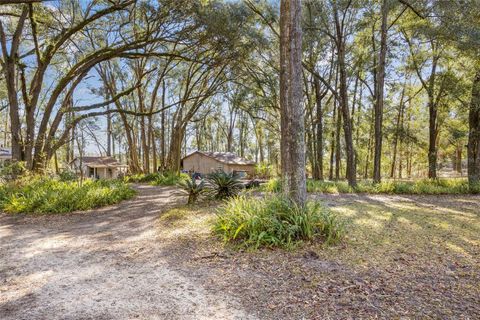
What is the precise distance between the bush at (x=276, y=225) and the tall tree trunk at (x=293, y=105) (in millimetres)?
341

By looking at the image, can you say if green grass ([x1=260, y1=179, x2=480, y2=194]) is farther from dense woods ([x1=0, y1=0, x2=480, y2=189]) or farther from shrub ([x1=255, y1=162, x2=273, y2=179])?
shrub ([x1=255, y1=162, x2=273, y2=179])

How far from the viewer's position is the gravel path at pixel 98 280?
2818 millimetres

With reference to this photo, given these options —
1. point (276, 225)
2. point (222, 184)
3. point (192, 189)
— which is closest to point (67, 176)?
point (192, 189)

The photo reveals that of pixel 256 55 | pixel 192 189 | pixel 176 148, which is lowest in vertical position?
pixel 192 189

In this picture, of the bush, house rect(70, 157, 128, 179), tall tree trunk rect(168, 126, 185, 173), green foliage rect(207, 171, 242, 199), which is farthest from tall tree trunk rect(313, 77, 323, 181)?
house rect(70, 157, 128, 179)

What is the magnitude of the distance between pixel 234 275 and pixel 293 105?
3186mm

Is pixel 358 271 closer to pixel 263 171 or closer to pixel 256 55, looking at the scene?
pixel 256 55

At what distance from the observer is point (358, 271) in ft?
11.9

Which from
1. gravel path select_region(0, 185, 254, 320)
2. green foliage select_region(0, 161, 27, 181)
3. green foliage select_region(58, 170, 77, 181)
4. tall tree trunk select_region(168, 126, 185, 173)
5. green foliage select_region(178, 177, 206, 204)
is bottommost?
gravel path select_region(0, 185, 254, 320)

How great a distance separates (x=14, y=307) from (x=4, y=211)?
23.7 ft

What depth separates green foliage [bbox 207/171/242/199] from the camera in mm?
9273

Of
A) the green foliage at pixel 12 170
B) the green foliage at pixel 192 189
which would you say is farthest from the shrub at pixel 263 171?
the green foliage at pixel 12 170

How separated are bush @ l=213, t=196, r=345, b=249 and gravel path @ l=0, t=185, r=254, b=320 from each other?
46.3 inches

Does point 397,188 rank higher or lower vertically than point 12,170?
lower
